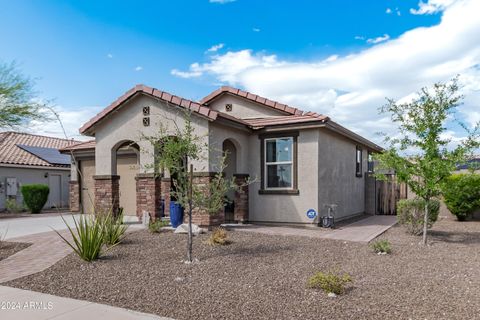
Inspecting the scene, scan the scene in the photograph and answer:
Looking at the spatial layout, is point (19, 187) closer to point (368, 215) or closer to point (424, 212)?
point (368, 215)

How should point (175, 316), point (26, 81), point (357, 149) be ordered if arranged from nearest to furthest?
1. point (175, 316)
2. point (26, 81)
3. point (357, 149)

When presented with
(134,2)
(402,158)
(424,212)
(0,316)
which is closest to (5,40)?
(134,2)

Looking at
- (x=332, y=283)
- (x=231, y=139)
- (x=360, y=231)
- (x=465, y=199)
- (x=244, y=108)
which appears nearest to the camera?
(x=332, y=283)

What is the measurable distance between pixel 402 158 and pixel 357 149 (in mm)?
7064

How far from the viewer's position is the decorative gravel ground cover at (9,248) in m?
8.34

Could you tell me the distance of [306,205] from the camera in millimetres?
11891

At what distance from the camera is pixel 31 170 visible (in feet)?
73.6

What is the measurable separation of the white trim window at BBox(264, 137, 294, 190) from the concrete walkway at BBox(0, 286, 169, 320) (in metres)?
8.06

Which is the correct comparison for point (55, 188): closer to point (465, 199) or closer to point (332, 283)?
point (465, 199)

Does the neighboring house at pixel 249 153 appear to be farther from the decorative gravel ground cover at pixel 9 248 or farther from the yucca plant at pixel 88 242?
the yucca plant at pixel 88 242

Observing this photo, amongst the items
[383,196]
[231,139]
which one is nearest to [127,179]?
[231,139]

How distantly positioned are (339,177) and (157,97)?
706 centimetres

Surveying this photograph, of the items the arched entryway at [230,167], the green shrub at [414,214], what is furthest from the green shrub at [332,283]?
the arched entryway at [230,167]

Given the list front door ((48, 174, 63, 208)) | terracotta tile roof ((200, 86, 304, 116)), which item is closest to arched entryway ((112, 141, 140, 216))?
terracotta tile roof ((200, 86, 304, 116))
